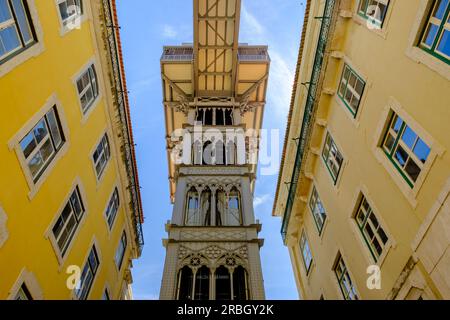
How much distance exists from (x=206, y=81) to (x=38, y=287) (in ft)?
84.5

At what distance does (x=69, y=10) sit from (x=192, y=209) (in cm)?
1129

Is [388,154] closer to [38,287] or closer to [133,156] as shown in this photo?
[38,287]

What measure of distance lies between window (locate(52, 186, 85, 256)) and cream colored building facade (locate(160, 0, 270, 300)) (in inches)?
169

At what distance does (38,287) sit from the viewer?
10.2 metres

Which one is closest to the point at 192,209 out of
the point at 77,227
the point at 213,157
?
the point at 213,157

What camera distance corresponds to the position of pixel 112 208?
17922 mm

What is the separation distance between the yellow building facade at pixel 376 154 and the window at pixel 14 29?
10.7m

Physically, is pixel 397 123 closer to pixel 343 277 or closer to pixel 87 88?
pixel 343 277

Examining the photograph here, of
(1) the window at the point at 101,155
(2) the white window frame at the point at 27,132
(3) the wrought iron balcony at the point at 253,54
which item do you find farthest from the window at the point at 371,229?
(3) the wrought iron balcony at the point at 253,54

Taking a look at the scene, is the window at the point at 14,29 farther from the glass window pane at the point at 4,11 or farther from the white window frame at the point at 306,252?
the white window frame at the point at 306,252

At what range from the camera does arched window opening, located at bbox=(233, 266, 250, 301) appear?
47.4ft

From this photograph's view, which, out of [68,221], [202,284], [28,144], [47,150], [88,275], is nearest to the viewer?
[28,144]

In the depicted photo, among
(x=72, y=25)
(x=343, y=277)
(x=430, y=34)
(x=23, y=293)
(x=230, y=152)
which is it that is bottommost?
(x=23, y=293)
